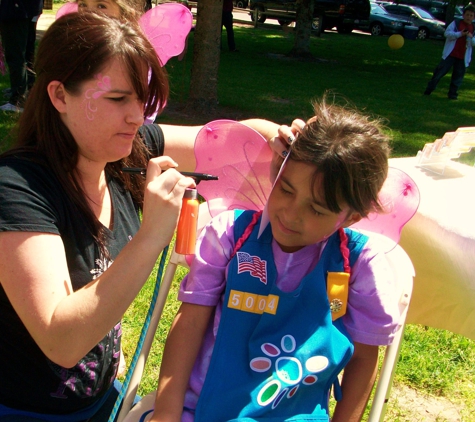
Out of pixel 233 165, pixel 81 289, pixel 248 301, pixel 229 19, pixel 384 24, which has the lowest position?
pixel 384 24

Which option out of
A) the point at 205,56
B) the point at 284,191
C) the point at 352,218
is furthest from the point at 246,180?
the point at 205,56

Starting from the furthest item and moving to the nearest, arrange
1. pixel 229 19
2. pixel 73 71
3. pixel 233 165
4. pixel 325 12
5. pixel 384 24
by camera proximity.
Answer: pixel 384 24
pixel 325 12
pixel 229 19
pixel 233 165
pixel 73 71

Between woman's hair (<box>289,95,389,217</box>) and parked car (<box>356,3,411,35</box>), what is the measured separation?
22965 millimetres

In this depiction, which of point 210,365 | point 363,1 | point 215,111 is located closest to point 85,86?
point 210,365

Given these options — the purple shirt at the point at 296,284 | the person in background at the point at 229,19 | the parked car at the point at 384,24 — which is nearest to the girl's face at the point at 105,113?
the purple shirt at the point at 296,284

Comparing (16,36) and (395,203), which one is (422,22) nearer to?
(16,36)

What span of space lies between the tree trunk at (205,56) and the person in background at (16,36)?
1.75 meters

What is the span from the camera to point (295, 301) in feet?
5.12

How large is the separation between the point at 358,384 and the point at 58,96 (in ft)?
3.62

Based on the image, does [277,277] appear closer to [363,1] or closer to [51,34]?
[51,34]

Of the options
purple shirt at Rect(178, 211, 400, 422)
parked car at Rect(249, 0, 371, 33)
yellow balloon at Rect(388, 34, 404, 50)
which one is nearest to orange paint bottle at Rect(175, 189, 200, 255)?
purple shirt at Rect(178, 211, 400, 422)

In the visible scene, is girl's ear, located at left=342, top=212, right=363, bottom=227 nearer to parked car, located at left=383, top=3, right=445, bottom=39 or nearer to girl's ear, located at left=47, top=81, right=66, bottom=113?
girl's ear, located at left=47, top=81, right=66, bottom=113

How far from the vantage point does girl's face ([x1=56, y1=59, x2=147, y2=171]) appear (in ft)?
4.74

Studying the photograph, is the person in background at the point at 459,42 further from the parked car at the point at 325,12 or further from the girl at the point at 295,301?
the parked car at the point at 325,12
